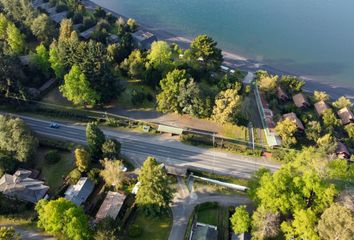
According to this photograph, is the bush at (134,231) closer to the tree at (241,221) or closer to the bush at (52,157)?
the tree at (241,221)

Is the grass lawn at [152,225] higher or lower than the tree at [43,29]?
lower

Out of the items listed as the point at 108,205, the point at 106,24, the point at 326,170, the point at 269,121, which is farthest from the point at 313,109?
the point at 106,24

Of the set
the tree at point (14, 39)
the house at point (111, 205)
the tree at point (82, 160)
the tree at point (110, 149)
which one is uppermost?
the tree at point (14, 39)

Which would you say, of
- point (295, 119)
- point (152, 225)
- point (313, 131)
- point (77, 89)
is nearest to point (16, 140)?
point (77, 89)

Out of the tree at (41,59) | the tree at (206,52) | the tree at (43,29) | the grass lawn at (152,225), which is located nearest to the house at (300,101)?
the tree at (206,52)

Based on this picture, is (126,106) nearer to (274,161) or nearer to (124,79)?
(124,79)

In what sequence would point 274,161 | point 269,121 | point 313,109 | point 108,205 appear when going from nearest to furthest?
point 108,205 < point 274,161 < point 269,121 < point 313,109
